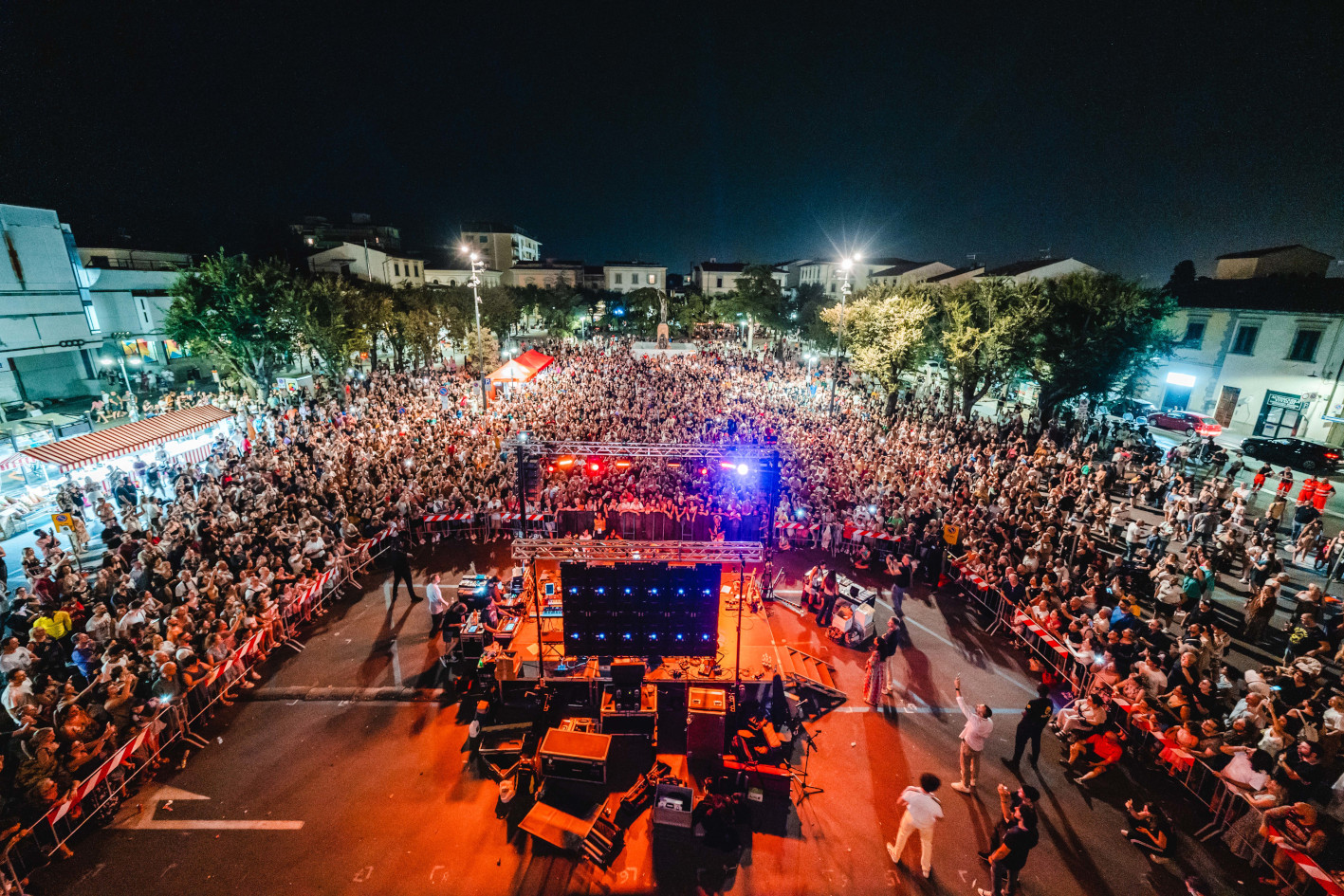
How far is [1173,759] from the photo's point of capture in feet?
24.2

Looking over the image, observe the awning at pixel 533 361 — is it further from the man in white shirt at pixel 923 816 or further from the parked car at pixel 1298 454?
the parked car at pixel 1298 454

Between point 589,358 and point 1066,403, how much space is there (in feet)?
100

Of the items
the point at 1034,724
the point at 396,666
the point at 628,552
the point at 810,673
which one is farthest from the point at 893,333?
the point at 396,666

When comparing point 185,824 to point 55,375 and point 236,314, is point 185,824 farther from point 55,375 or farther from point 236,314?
point 55,375

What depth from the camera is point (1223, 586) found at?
1255cm

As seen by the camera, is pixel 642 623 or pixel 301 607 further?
pixel 301 607

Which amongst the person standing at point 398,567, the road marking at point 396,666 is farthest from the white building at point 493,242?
the road marking at point 396,666

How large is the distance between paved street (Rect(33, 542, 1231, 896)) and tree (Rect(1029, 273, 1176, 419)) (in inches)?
732

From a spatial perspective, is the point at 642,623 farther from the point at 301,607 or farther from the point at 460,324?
the point at 460,324

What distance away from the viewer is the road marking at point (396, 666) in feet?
30.7

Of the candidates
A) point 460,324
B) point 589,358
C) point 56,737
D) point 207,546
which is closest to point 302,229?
point 460,324

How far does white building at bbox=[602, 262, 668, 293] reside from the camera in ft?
272

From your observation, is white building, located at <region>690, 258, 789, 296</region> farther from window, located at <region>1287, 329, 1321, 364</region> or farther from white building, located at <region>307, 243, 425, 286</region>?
window, located at <region>1287, 329, 1321, 364</region>

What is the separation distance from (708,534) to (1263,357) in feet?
108
